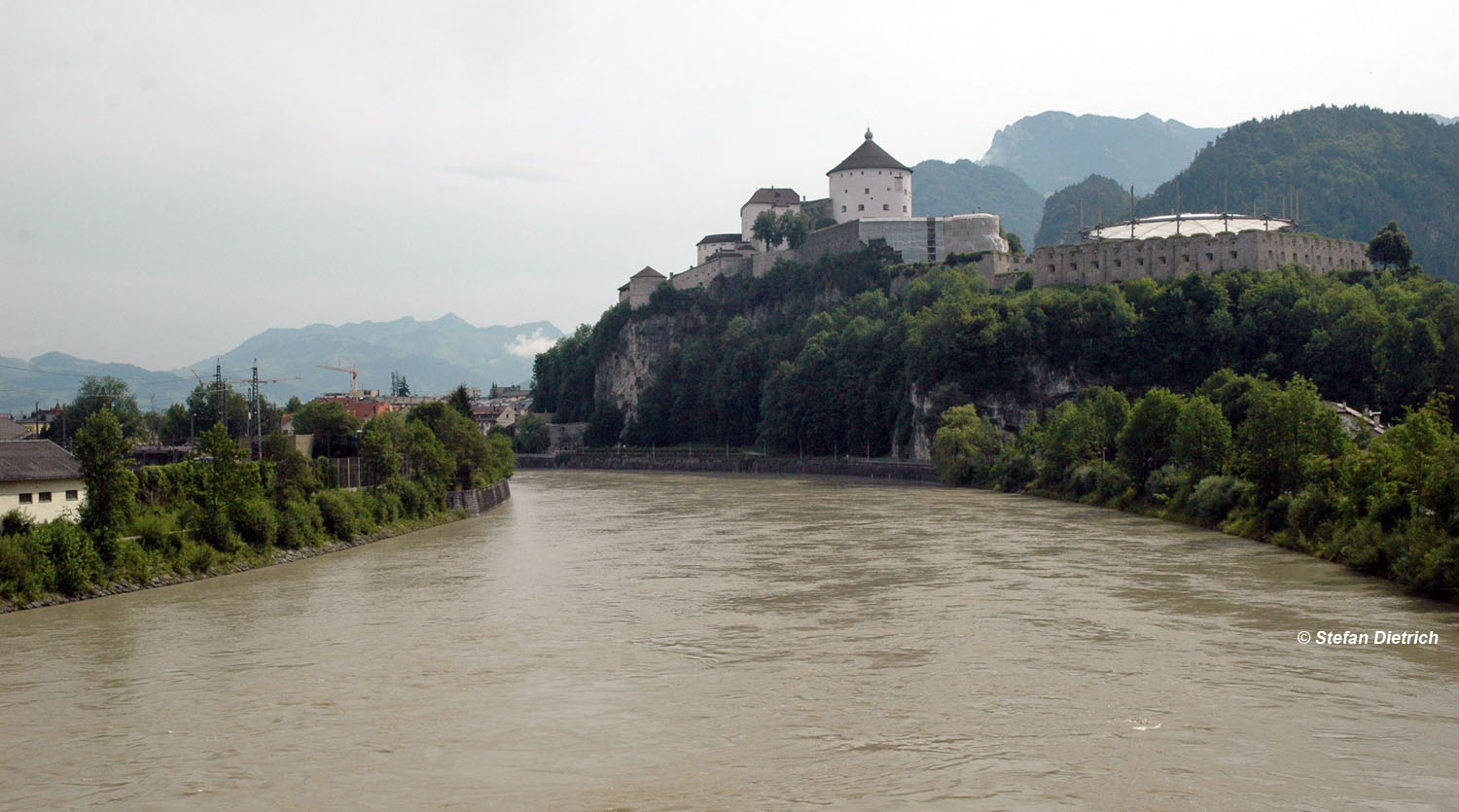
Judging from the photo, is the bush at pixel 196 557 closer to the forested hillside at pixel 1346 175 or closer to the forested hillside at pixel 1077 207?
the forested hillside at pixel 1346 175

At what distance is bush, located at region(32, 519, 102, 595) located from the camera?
21000 millimetres

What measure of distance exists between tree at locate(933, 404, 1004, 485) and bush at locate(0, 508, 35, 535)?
113 ft

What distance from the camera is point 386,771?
1172cm

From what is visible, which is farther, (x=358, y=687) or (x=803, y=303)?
(x=803, y=303)

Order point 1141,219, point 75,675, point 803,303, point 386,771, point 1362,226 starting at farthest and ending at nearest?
point 1362,226 < point 803,303 < point 1141,219 < point 75,675 < point 386,771

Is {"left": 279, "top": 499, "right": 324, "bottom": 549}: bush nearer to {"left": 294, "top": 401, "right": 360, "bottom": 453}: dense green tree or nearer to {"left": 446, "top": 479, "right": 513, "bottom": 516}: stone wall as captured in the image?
{"left": 446, "top": 479, "right": 513, "bottom": 516}: stone wall

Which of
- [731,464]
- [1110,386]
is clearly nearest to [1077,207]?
[731,464]

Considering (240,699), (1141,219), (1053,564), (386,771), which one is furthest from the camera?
(1141,219)

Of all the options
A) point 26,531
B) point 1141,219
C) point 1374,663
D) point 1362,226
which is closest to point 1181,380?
point 1141,219

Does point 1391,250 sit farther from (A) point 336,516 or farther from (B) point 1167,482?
(A) point 336,516

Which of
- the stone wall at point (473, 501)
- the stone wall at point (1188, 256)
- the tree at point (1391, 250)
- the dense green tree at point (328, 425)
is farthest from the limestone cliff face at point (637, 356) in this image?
the stone wall at point (473, 501)

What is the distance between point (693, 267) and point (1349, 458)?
71.3 m

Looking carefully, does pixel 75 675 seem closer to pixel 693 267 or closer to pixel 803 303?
pixel 803 303

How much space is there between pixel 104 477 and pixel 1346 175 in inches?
→ 4529
